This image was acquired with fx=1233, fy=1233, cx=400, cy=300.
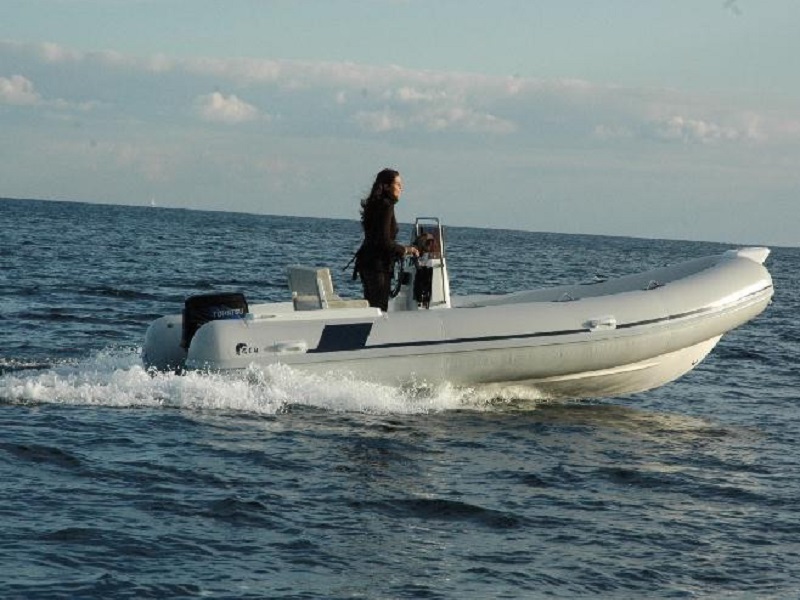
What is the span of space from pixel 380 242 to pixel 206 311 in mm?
1550

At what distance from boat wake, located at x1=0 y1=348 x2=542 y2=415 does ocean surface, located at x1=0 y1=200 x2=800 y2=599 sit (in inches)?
0.6

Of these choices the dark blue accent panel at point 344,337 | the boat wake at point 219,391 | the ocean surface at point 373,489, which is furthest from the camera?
the dark blue accent panel at point 344,337

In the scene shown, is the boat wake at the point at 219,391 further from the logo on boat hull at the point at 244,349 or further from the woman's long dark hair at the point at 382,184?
the woman's long dark hair at the point at 382,184

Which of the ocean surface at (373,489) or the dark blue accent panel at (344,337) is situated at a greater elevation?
the dark blue accent panel at (344,337)

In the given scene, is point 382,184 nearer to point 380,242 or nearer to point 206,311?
point 380,242

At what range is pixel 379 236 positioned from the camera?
1030 cm

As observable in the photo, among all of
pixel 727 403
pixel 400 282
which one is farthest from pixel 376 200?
pixel 727 403

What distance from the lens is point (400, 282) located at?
10977 mm

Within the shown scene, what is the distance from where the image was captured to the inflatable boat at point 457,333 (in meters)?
9.95

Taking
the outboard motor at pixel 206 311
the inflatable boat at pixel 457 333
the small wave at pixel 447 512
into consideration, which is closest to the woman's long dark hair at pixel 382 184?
the inflatable boat at pixel 457 333

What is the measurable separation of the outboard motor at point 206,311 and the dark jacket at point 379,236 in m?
1.14

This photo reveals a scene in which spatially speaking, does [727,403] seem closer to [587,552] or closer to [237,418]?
[237,418]

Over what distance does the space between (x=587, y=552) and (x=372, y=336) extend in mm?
3869

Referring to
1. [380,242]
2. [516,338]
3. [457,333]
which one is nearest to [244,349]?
[380,242]
